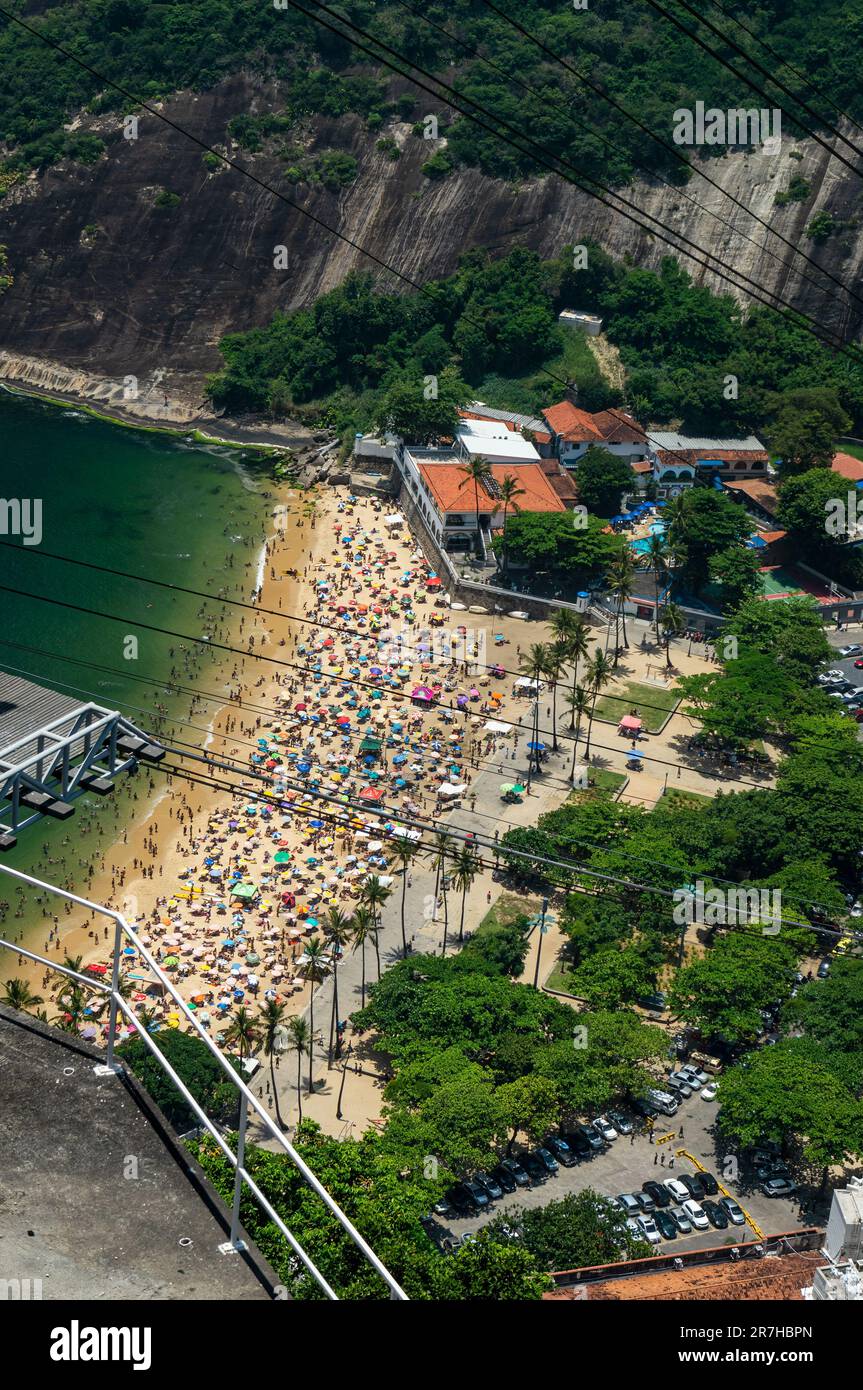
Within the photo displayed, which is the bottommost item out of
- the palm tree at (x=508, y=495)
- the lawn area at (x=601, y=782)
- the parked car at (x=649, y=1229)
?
the parked car at (x=649, y=1229)

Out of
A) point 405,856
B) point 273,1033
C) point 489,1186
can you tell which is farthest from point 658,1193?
point 405,856

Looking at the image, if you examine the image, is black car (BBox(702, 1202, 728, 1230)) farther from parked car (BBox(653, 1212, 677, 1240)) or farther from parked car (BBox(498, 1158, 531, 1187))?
parked car (BBox(498, 1158, 531, 1187))

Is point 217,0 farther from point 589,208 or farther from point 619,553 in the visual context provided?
point 619,553

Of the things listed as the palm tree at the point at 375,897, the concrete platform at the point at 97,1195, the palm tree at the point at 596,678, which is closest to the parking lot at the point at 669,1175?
the palm tree at the point at 375,897

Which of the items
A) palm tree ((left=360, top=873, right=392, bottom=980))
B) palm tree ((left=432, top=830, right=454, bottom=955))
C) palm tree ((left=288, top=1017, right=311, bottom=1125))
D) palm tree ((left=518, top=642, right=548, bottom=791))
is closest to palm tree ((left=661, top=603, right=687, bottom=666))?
palm tree ((left=518, top=642, right=548, bottom=791))

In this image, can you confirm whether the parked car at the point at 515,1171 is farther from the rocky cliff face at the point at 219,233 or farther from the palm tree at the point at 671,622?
the rocky cliff face at the point at 219,233
